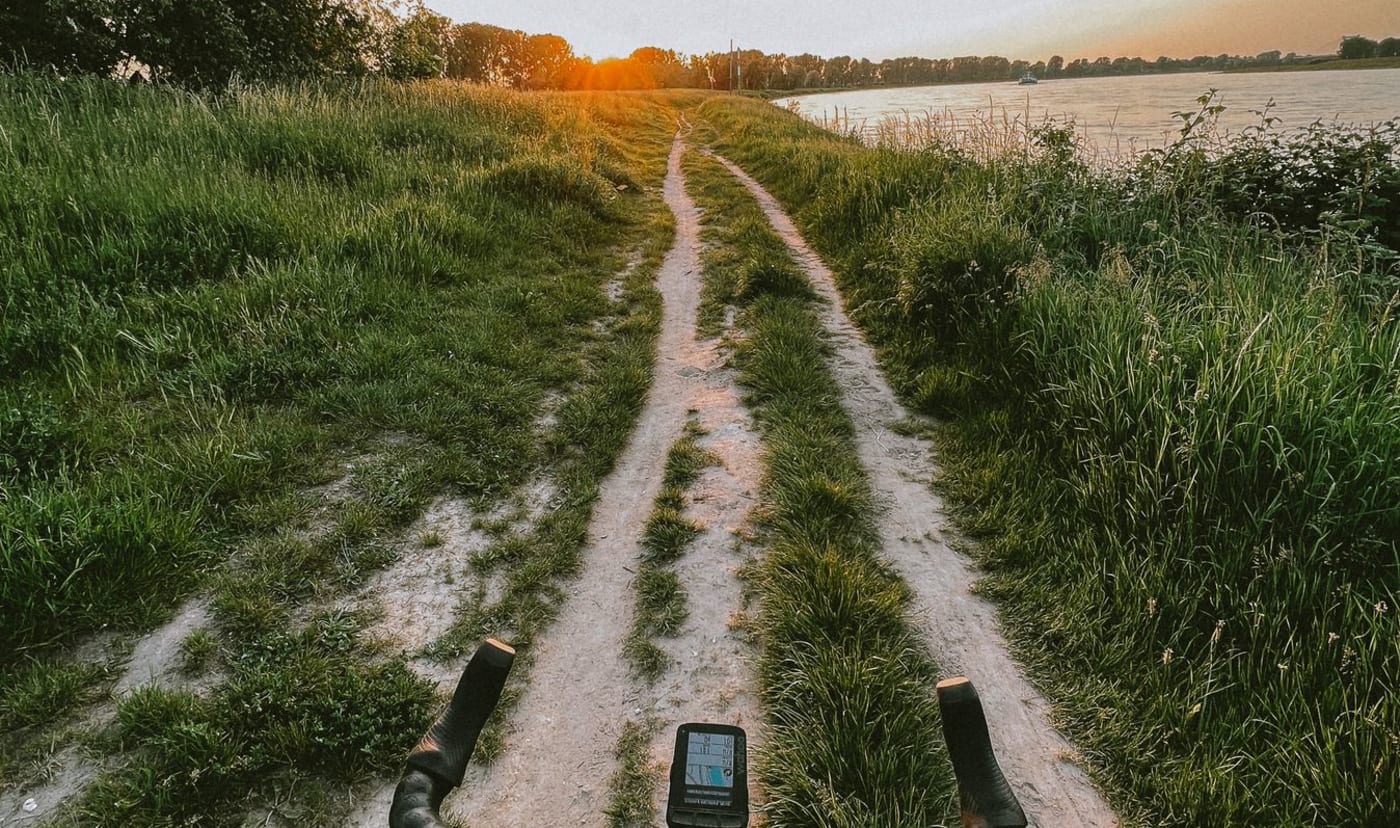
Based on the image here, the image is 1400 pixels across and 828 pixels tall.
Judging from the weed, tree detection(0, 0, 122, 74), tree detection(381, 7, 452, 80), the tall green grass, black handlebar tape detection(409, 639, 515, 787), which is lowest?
the weed

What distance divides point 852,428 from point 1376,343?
320 centimetres

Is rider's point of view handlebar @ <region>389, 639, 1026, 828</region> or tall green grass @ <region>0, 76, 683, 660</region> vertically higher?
tall green grass @ <region>0, 76, 683, 660</region>

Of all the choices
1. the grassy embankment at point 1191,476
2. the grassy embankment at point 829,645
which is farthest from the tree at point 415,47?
the grassy embankment at point 829,645

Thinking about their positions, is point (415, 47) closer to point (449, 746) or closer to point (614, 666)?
point (614, 666)

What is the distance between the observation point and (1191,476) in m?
3.36

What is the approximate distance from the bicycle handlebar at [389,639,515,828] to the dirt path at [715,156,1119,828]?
81.8 inches

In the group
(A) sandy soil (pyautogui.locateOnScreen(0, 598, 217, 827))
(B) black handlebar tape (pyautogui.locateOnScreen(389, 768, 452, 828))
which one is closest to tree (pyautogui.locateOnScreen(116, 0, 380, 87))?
(A) sandy soil (pyautogui.locateOnScreen(0, 598, 217, 827))

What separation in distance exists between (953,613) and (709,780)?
5.83 ft

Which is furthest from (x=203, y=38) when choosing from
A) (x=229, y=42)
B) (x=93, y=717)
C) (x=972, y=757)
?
(x=972, y=757)

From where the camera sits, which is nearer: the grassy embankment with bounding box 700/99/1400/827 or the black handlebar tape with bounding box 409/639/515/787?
the black handlebar tape with bounding box 409/639/515/787

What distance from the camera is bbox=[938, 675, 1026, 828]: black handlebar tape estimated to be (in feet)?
6.64

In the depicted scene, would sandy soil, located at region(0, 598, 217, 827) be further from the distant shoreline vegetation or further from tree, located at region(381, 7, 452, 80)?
tree, located at region(381, 7, 452, 80)

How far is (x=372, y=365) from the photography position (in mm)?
5062

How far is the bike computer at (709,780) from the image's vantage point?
2000mm
